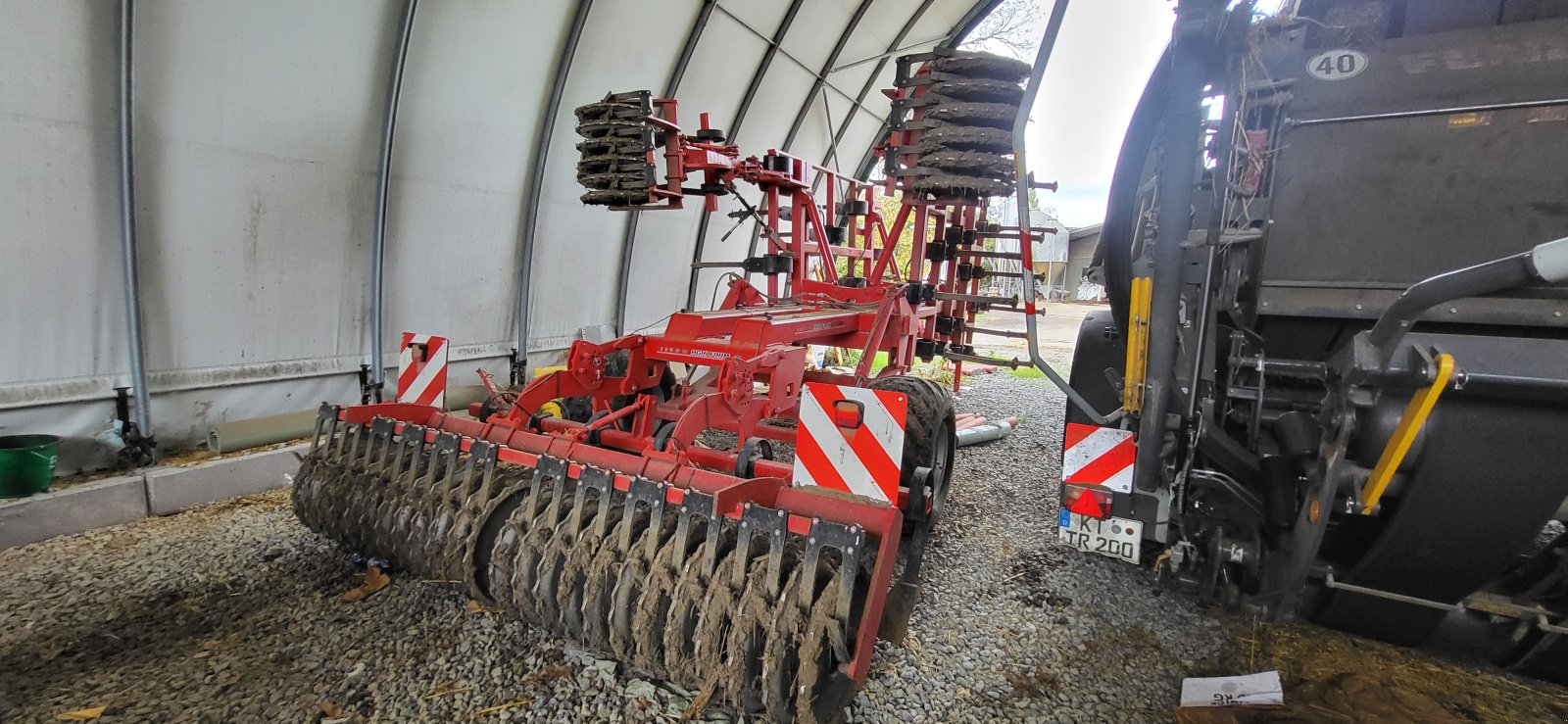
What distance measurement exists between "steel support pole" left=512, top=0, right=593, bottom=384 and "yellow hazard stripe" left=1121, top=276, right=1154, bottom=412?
589 cm

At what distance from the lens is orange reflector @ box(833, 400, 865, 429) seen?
2525 millimetres

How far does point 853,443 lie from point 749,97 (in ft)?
25.6

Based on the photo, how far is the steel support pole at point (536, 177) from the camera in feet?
21.4

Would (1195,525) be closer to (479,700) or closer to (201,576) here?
(479,700)

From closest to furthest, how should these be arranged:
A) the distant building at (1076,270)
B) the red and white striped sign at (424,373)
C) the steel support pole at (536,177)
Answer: the red and white striped sign at (424,373) → the steel support pole at (536,177) → the distant building at (1076,270)

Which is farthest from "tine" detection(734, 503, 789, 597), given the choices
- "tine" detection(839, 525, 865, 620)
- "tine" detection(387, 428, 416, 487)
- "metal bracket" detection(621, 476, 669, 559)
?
"tine" detection(387, 428, 416, 487)

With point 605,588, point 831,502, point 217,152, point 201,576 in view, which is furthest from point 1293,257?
point 217,152

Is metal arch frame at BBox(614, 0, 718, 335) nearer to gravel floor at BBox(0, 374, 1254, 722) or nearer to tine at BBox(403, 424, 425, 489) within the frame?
gravel floor at BBox(0, 374, 1254, 722)

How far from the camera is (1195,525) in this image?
260 centimetres

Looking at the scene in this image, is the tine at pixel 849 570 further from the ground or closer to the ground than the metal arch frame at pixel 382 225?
closer to the ground

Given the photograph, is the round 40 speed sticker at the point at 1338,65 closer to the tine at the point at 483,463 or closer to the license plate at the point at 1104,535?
the license plate at the point at 1104,535

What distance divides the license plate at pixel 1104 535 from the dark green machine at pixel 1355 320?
5cm

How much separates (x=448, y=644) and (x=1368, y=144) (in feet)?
12.6

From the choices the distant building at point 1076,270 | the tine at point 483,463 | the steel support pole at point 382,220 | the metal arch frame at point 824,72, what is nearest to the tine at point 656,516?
the tine at point 483,463
